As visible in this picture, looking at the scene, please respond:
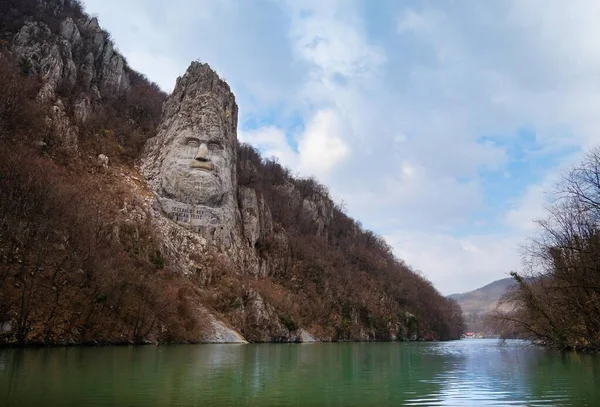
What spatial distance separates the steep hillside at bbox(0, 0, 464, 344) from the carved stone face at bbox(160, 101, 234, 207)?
17 cm

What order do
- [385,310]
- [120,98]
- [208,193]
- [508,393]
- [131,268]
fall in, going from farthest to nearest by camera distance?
[385,310] → [120,98] → [208,193] → [131,268] → [508,393]

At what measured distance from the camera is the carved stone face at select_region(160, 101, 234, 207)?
63250mm

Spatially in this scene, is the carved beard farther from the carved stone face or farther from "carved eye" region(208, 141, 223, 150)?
"carved eye" region(208, 141, 223, 150)

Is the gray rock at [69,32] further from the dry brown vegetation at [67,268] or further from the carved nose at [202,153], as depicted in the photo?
the carved nose at [202,153]

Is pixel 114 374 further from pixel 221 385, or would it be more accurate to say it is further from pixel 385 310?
pixel 385 310

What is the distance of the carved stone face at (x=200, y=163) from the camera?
2490 inches

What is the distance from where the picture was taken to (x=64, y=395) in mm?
10602

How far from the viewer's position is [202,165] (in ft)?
214

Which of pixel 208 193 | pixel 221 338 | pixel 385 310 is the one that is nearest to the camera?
pixel 221 338

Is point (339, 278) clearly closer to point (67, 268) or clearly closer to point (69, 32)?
point (69, 32)

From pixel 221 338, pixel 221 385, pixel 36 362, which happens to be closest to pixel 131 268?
pixel 221 338

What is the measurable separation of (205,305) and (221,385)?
37887mm

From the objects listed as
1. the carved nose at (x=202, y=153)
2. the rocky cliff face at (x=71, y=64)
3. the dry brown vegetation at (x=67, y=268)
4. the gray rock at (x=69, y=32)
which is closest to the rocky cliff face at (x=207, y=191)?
the carved nose at (x=202, y=153)

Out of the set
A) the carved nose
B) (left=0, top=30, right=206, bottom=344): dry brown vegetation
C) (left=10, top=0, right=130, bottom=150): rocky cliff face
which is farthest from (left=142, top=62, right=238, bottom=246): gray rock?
(left=0, top=30, right=206, bottom=344): dry brown vegetation
